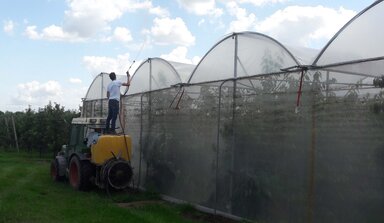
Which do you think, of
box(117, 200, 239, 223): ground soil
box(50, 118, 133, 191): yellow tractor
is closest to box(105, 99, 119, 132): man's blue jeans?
box(50, 118, 133, 191): yellow tractor

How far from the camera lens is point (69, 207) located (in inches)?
403

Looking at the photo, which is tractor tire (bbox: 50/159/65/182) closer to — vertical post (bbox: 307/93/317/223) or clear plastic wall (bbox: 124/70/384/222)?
clear plastic wall (bbox: 124/70/384/222)

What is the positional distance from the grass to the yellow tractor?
383 mm

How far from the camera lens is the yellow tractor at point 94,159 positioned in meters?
11.6

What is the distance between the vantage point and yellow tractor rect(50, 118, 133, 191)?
11633 millimetres

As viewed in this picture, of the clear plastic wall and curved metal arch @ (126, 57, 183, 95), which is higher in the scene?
curved metal arch @ (126, 57, 183, 95)

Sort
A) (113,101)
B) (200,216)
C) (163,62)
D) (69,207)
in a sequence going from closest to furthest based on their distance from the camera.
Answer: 1. (200,216)
2. (69,207)
3. (113,101)
4. (163,62)

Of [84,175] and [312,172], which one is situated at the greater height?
[312,172]

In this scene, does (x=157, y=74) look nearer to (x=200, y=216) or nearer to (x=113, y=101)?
(x=113, y=101)

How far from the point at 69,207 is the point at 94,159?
1.98m

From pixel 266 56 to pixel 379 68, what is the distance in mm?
2758

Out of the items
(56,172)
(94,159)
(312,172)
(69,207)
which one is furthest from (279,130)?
(56,172)

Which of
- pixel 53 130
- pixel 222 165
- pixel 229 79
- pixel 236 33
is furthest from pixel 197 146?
pixel 53 130

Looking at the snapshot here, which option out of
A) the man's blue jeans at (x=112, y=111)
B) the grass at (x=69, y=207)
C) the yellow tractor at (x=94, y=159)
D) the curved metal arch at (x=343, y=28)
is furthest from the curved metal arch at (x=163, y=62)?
the curved metal arch at (x=343, y=28)
